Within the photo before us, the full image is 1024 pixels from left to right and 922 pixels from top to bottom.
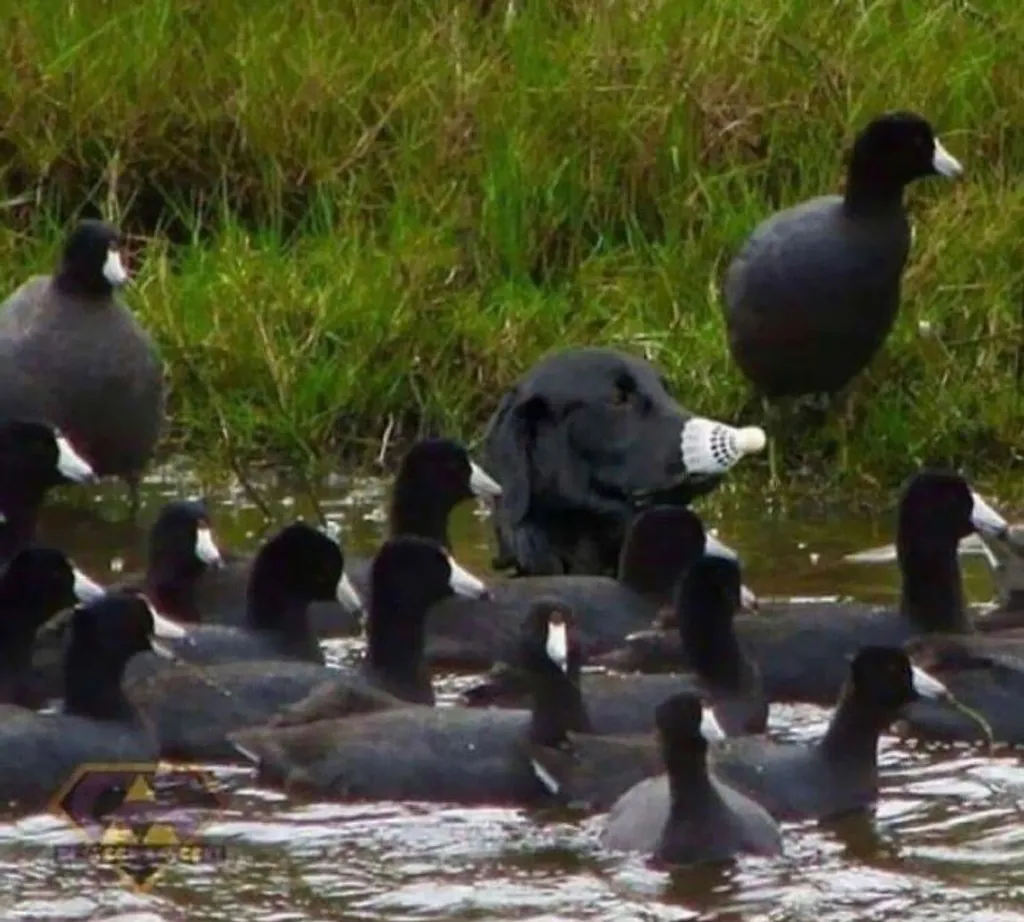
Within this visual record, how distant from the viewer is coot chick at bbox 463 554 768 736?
1014cm

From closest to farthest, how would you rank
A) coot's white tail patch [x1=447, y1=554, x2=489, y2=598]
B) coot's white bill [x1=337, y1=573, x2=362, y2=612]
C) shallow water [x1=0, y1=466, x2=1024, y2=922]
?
shallow water [x1=0, y1=466, x2=1024, y2=922] → coot's white tail patch [x1=447, y1=554, x2=489, y2=598] → coot's white bill [x1=337, y1=573, x2=362, y2=612]

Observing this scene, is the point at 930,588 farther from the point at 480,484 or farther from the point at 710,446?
the point at 480,484

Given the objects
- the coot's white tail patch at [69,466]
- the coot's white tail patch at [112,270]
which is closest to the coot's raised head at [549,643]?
the coot's white tail patch at [69,466]

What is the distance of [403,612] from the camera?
33.9ft

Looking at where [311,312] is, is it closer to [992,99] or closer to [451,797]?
[992,99]

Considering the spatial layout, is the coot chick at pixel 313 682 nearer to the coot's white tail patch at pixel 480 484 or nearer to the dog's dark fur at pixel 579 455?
the coot's white tail patch at pixel 480 484

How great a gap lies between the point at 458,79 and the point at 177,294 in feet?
5.39

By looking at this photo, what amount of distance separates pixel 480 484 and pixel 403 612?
1.51m

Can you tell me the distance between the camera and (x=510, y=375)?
13.6 meters

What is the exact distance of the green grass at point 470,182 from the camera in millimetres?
13672

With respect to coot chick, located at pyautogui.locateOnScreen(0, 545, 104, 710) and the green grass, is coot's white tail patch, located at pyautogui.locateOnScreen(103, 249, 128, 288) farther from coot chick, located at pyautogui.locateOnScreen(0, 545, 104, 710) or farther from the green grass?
coot chick, located at pyautogui.locateOnScreen(0, 545, 104, 710)

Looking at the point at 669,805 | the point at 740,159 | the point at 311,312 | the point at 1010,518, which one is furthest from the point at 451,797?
the point at 740,159

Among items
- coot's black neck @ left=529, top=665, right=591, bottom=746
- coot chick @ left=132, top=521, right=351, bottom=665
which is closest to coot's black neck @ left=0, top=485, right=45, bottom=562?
coot chick @ left=132, top=521, right=351, bottom=665

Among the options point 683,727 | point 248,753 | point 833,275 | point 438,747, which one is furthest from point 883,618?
point 833,275
